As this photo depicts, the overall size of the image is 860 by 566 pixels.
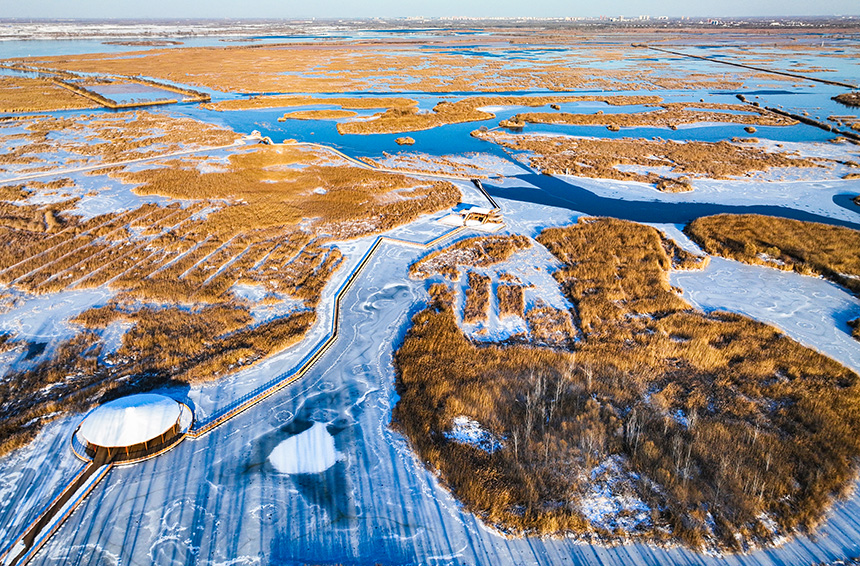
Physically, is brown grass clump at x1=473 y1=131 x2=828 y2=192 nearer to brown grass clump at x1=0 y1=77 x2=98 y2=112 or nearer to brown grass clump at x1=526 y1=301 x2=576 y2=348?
brown grass clump at x1=526 y1=301 x2=576 y2=348

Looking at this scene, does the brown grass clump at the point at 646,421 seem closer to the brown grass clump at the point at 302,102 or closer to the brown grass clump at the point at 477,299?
the brown grass clump at the point at 477,299

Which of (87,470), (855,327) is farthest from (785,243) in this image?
(87,470)

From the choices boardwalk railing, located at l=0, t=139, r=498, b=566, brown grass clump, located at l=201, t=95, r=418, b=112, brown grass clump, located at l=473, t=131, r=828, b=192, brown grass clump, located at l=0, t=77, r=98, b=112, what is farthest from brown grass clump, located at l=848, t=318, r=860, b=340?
brown grass clump, located at l=0, t=77, r=98, b=112

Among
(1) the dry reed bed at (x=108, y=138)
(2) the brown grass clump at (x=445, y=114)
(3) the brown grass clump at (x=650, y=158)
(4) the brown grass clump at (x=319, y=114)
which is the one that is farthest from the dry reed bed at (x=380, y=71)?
(3) the brown grass clump at (x=650, y=158)

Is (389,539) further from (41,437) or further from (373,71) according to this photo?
(373,71)

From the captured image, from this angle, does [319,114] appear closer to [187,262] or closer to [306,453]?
[187,262]

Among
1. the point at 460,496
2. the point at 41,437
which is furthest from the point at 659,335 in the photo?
the point at 41,437
